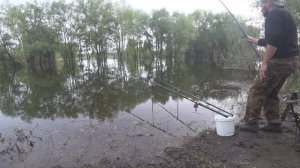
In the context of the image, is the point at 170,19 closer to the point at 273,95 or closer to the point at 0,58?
the point at 0,58

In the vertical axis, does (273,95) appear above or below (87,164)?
above

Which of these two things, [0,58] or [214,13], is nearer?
[0,58]

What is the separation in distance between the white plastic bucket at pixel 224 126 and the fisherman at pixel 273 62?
470mm

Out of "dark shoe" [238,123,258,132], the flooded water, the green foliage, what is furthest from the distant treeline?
"dark shoe" [238,123,258,132]

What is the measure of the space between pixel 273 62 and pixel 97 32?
4744cm

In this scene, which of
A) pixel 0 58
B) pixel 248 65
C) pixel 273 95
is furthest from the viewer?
pixel 0 58

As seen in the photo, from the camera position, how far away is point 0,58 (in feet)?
150

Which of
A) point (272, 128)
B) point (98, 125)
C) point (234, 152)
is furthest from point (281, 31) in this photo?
point (98, 125)

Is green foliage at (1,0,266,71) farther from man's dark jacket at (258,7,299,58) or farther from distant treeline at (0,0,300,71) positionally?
man's dark jacket at (258,7,299,58)

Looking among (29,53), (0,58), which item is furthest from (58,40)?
(0,58)

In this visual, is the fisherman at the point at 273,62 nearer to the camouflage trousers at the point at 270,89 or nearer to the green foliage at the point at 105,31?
the camouflage trousers at the point at 270,89

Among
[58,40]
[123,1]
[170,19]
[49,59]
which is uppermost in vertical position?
[123,1]

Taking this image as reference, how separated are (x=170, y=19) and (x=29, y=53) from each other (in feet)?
95.5

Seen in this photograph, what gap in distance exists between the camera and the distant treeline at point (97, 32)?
143 feet
